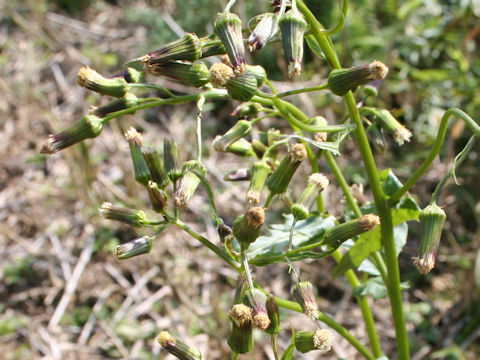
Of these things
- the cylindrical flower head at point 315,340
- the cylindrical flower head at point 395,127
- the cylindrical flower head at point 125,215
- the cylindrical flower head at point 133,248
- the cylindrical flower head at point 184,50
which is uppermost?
the cylindrical flower head at point 184,50

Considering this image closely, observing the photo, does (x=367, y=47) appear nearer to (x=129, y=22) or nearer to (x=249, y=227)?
(x=129, y=22)

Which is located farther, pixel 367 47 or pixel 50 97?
pixel 50 97

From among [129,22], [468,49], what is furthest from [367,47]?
[129,22]

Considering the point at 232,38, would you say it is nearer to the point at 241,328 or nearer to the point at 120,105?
the point at 120,105

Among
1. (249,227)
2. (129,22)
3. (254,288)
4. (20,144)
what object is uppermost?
(249,227)

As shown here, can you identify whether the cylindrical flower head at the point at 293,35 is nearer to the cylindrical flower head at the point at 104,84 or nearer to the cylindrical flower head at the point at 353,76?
the cylindrical flower head at the point at 353,76

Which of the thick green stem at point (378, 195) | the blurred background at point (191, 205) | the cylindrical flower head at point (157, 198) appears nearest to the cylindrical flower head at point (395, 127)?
the thick green stem at point (378, 195)
